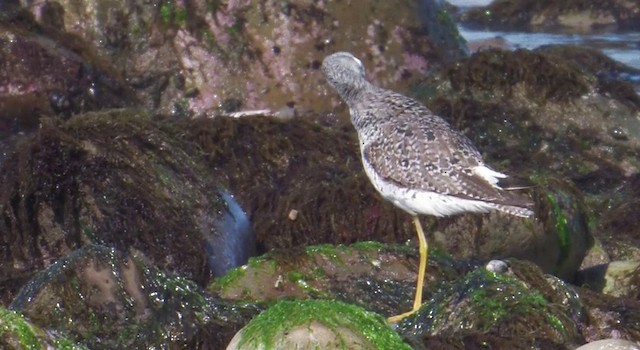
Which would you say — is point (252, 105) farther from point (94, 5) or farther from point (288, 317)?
point (288, 317)

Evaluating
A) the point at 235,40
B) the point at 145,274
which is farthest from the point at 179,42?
the point at 145,274

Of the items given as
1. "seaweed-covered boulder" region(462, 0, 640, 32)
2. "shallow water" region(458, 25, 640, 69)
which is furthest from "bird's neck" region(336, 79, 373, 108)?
"seaweed-covered boulder" region(462, 0, 640, 32)

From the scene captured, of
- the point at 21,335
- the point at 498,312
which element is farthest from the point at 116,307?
the point at 498,312

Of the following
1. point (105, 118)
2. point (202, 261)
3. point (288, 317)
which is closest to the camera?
point (288, 317)

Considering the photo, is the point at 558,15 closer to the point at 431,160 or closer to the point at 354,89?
the point at 354,89

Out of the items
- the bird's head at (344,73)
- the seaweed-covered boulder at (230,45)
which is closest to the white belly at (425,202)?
the bird's head at (344,73)

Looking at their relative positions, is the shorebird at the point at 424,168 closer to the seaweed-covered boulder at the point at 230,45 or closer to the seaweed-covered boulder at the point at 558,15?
the seaweed-covered boulder at the point at 230,45

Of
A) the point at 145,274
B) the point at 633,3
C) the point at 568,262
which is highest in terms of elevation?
the point at 145,274

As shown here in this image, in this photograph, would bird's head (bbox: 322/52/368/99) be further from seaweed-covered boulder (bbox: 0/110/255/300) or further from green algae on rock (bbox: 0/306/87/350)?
green algae on rock (bbox: 0/306/87/350)
